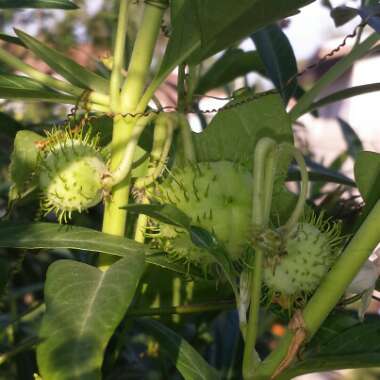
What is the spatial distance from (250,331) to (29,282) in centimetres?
130

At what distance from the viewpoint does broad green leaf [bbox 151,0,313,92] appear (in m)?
0.67

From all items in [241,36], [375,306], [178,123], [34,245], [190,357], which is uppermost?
[241,36]

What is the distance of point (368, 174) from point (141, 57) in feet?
0.91

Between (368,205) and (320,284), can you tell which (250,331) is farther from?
(368,205)

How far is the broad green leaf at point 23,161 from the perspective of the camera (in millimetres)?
784

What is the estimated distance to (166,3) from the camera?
74 cm

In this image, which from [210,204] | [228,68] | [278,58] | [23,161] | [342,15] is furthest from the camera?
[228,68]

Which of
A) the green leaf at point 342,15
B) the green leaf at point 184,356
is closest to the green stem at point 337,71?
the green leaf at point 342,15

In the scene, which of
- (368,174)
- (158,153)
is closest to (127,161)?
(158,153)

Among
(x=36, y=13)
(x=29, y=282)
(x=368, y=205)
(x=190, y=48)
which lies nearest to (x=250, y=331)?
(x=368, y=205)

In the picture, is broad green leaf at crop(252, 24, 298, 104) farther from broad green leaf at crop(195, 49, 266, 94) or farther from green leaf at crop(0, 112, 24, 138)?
green leaf at crop(0, 112, 24, 138)

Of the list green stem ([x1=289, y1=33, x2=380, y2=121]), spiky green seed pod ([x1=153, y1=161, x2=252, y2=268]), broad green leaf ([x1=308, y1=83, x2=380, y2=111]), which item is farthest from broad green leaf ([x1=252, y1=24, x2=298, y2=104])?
spiky green seed pod ([x1=153, y1=161, x2=252, y2=268])

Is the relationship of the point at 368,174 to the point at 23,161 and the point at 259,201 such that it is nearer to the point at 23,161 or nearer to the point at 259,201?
the point at 259,201

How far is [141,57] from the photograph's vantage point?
0.74 meters
